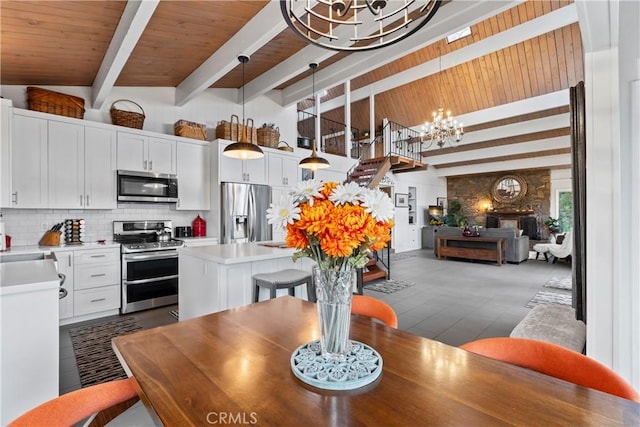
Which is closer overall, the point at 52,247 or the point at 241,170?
the point at 52,247

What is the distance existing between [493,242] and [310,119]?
6532 mm

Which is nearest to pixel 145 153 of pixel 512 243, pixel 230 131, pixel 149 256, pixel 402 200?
pixel 230 131

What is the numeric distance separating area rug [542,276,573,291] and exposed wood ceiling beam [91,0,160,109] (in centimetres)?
673

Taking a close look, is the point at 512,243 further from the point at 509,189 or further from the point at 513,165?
the point at 509,189

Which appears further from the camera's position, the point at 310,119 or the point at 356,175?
the point at 310,119

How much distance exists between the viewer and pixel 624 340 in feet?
5.72

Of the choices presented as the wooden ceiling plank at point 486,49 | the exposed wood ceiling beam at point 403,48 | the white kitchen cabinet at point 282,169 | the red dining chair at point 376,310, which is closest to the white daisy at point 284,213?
the red dining chair at point 376,310

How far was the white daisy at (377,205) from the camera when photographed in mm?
885

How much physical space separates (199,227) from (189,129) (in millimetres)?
1544

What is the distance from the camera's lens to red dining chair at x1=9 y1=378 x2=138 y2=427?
2.77 feet

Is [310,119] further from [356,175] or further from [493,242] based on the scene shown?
[493,242]

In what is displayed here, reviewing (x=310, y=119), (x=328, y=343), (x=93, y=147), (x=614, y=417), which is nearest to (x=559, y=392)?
(x=614, y=417)

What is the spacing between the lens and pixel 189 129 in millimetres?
4746

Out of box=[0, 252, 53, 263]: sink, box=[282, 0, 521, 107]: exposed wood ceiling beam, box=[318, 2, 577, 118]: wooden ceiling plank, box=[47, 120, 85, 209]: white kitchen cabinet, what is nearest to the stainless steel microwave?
box=[47, 120, 85, 209]: white kitchen cabinet
